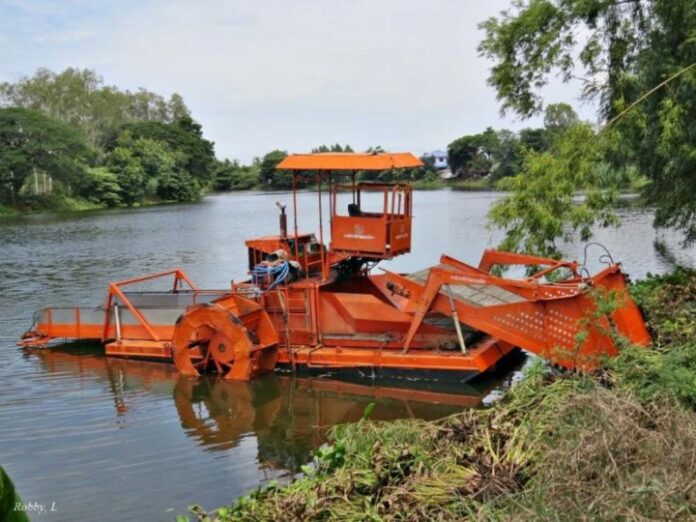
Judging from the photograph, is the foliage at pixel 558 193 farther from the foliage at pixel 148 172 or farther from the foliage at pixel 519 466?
the foliage at pixel 148 172

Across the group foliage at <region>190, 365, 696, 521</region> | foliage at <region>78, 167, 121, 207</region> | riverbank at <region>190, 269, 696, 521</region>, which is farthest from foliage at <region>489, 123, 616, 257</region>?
foliage at <region>78, 167, 121, 207</region>

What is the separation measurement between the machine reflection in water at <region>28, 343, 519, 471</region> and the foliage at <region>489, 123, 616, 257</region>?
2.63m

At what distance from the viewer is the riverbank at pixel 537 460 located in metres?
3.89

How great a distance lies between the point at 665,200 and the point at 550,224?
395cm

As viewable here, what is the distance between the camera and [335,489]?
214 inches

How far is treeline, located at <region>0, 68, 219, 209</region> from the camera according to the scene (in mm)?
56000

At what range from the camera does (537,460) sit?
5016 mm

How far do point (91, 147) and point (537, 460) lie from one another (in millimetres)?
73897

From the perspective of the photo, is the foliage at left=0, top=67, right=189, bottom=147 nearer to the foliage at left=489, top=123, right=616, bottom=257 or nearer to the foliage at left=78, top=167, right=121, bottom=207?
the foliage at left=78, top=167, right=121, bottom=207

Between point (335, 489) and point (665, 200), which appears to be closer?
point (335, 489)

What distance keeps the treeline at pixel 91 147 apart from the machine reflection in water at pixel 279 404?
48.8 meters

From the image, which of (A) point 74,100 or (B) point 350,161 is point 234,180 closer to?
(A) point 74,100

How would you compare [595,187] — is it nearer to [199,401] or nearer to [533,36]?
[533,36]

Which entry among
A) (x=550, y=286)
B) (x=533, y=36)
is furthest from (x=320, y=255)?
(x=533, y=36)
